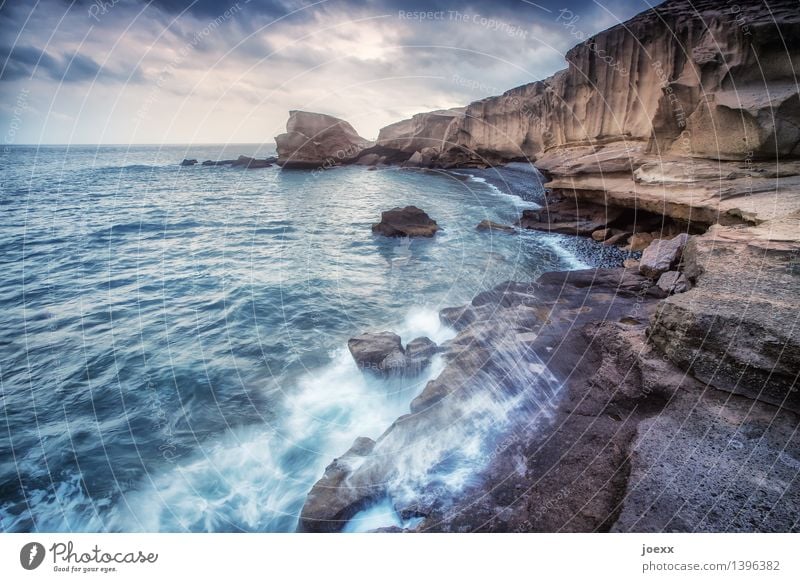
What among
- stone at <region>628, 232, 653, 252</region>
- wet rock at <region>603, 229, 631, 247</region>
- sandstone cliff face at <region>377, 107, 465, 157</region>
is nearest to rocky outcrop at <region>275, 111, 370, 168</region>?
sandstone cliff face at <region>377, 107, 465, 157</region>

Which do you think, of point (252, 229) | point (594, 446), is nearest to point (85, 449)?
point (594, 446)

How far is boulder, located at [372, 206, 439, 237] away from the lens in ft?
63.1

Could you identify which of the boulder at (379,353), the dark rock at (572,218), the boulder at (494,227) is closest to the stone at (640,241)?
the dark rock at (572,218)

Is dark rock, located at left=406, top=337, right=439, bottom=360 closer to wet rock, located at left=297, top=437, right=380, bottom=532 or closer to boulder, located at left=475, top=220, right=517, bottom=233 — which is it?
wet rock, located at left=297, top=437, right=380, bottom=532

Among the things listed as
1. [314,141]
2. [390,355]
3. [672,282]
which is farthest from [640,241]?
[314,141]

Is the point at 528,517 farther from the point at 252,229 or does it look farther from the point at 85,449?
the point at 252,229

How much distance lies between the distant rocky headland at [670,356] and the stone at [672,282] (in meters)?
0.05

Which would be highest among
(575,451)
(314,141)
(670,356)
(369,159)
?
(314,141)

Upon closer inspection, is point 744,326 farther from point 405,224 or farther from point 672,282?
point 405,224

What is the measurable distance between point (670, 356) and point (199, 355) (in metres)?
9.11

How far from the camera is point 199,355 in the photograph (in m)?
8.65
